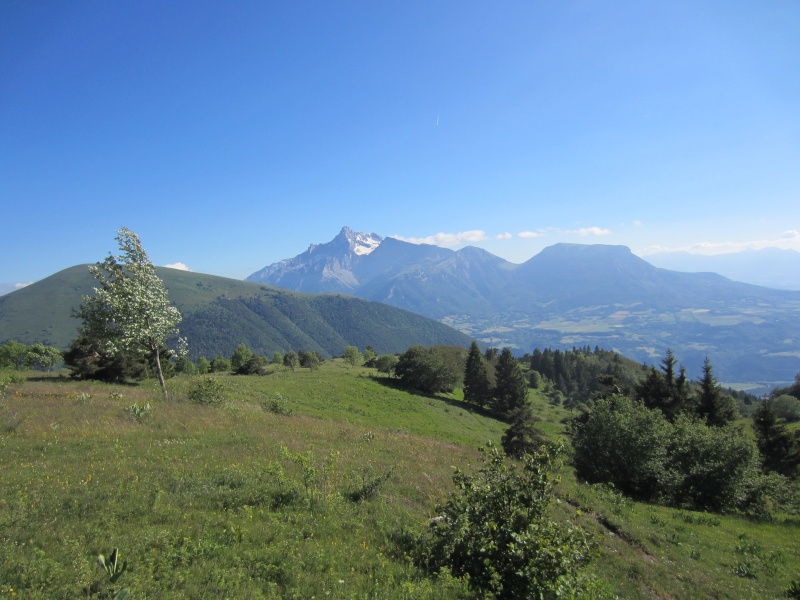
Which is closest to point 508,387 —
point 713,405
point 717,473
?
point 713,405

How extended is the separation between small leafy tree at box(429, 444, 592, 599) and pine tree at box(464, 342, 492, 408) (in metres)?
68.3

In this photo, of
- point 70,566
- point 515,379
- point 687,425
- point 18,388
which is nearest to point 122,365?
point 18,388

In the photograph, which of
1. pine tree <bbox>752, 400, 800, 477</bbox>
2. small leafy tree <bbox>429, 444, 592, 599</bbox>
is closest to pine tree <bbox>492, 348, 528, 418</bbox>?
pine tree <bbox>752, 400, 800, 477</bbox>

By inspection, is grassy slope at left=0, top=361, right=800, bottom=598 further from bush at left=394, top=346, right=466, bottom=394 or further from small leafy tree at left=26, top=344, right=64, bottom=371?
small leafy tree at left=26, top=344, right=64, bottom=371

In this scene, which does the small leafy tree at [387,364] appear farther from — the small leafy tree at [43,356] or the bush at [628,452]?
the small leafy tree at [43,356]

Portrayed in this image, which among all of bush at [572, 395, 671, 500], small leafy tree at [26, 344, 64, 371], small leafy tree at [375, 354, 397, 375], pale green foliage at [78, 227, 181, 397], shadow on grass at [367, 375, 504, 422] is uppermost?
pale green foliage at [78, 227, 181, 397]

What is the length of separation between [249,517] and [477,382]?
69488mm

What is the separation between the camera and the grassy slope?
6359mm

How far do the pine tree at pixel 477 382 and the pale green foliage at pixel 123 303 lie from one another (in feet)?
202

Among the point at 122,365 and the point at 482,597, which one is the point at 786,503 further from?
the point at 122,365

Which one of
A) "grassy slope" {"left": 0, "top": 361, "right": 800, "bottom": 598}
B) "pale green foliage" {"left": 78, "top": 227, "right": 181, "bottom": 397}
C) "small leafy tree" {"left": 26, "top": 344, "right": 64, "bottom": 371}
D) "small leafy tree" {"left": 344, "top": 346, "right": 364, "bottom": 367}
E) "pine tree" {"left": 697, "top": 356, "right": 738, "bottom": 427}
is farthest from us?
"small leafy tree" {"left": 344, "top": 346, "right": 364, "bottom": 367}

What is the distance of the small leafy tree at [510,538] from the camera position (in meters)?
6.17

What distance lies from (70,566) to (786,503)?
3487 centimetres

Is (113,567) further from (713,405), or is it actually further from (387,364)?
(387,364)
